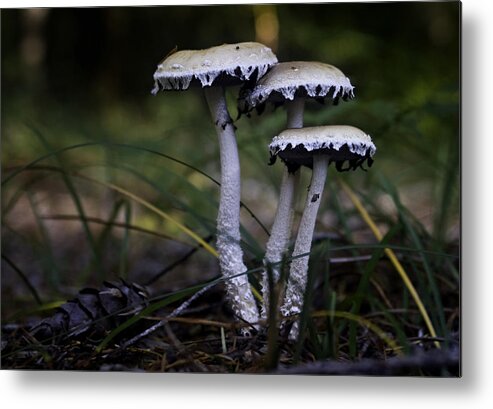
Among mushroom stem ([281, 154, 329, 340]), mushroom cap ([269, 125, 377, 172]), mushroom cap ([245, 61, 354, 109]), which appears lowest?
mushroom stem ([281, 154, 329, 340])

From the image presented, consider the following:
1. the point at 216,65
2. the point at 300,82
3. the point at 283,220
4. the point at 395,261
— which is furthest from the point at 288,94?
the point at 395,261

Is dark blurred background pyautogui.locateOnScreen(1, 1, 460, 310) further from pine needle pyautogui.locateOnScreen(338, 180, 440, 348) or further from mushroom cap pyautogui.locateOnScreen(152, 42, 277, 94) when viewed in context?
mushroom cap pyautogui.locateOnScreen(152, 42, 277, 94)

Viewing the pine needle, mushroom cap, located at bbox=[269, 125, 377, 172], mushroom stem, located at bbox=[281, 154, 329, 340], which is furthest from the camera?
the pine needle

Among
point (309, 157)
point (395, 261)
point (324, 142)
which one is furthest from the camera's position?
point (395, 261)

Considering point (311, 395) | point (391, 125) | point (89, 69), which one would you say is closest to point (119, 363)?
point (311, 395)

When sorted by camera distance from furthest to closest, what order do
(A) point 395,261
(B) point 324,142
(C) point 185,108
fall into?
1. (C) point 185,108
2. (A) point 395,261
3. (B) point 324,142

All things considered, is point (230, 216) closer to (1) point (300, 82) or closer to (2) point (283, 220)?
(2) point (283, 220)

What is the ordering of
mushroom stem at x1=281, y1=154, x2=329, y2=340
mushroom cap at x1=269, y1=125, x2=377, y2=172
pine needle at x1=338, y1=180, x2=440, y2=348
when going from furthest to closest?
pine needle at x1=338, y1=180, x2=440, y2=348 < mushroom stem at x1=281, y1=154, x2=329, y2=340 < mushroom cap at x1=269, y1=125, x2=377, y2=172

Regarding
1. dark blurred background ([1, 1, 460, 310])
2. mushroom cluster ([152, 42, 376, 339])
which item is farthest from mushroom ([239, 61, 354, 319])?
dark blurred background ([1, 1, 460, 310])
